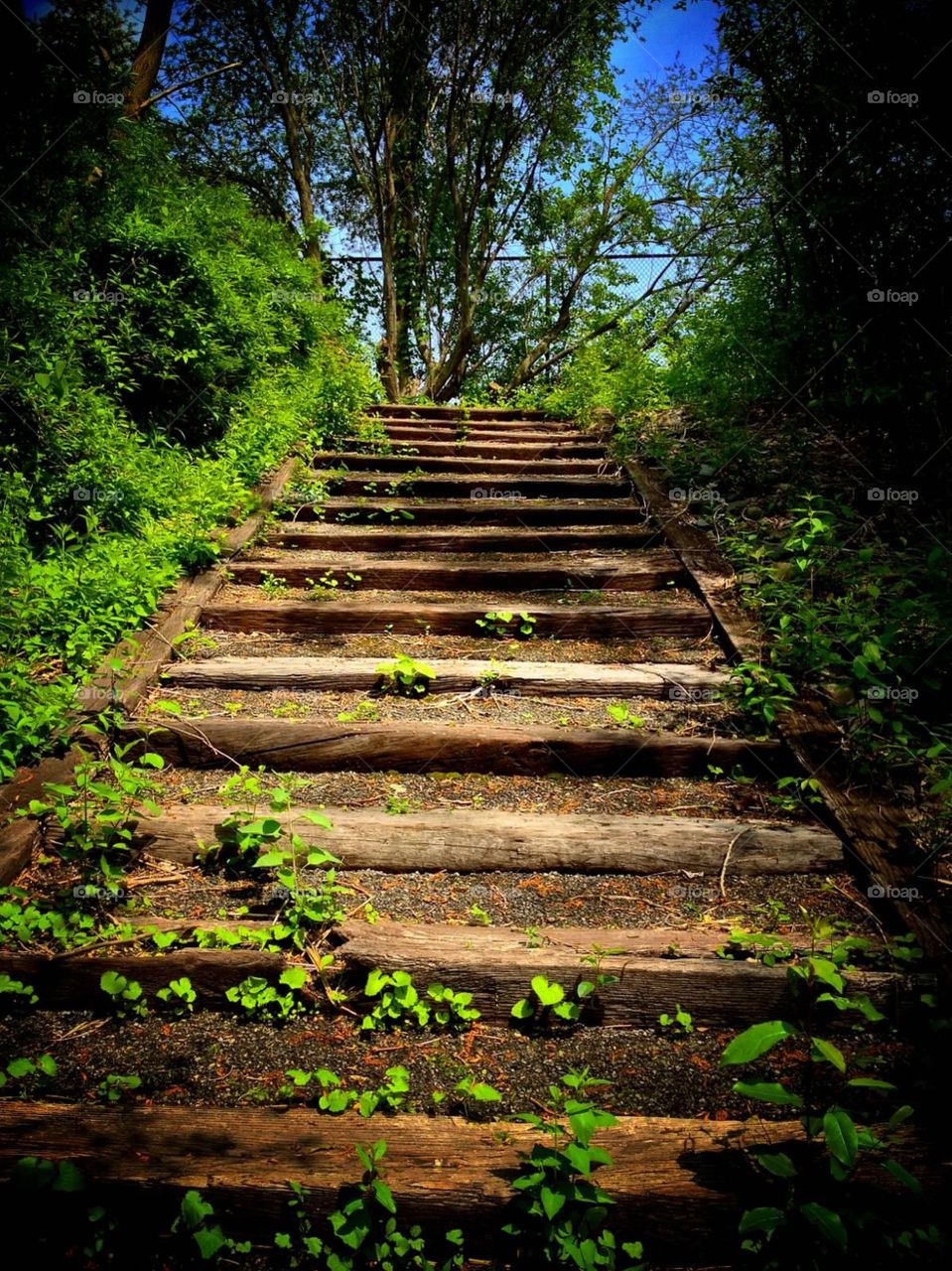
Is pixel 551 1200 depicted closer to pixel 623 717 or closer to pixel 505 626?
pixel 623 717

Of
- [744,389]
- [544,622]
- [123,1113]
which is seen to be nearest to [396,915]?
[123,1113]

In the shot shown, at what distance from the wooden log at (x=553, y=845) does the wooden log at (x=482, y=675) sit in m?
0.83

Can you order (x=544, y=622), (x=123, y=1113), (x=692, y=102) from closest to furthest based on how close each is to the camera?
1. (x=123, y=1113)
2. (x=544, y=622)
3. (x=692, y=102)

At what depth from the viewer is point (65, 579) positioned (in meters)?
2.99

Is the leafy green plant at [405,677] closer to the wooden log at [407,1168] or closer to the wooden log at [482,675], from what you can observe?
the wooden log at [482,675]

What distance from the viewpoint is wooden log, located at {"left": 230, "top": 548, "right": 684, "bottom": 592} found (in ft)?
12.6

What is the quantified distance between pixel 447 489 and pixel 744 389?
2.52m

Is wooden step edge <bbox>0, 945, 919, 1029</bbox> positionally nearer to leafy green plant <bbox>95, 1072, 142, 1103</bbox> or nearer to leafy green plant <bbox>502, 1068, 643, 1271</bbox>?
leafy green plant <bbox>95, 1072, 142, 1103</bbox>

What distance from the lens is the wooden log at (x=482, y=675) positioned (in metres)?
2.93

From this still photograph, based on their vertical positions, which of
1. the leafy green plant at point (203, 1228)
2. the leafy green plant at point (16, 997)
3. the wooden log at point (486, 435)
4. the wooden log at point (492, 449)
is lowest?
the leafy green plant at point (203, 1228)

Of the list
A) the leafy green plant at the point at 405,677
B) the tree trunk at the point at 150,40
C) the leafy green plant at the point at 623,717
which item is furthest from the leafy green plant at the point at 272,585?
the tree trunk at the point at 150,40

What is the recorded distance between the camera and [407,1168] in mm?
1294

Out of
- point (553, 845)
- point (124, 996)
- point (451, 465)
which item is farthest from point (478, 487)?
point (124, 996)

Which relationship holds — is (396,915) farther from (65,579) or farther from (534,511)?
(534,511)
